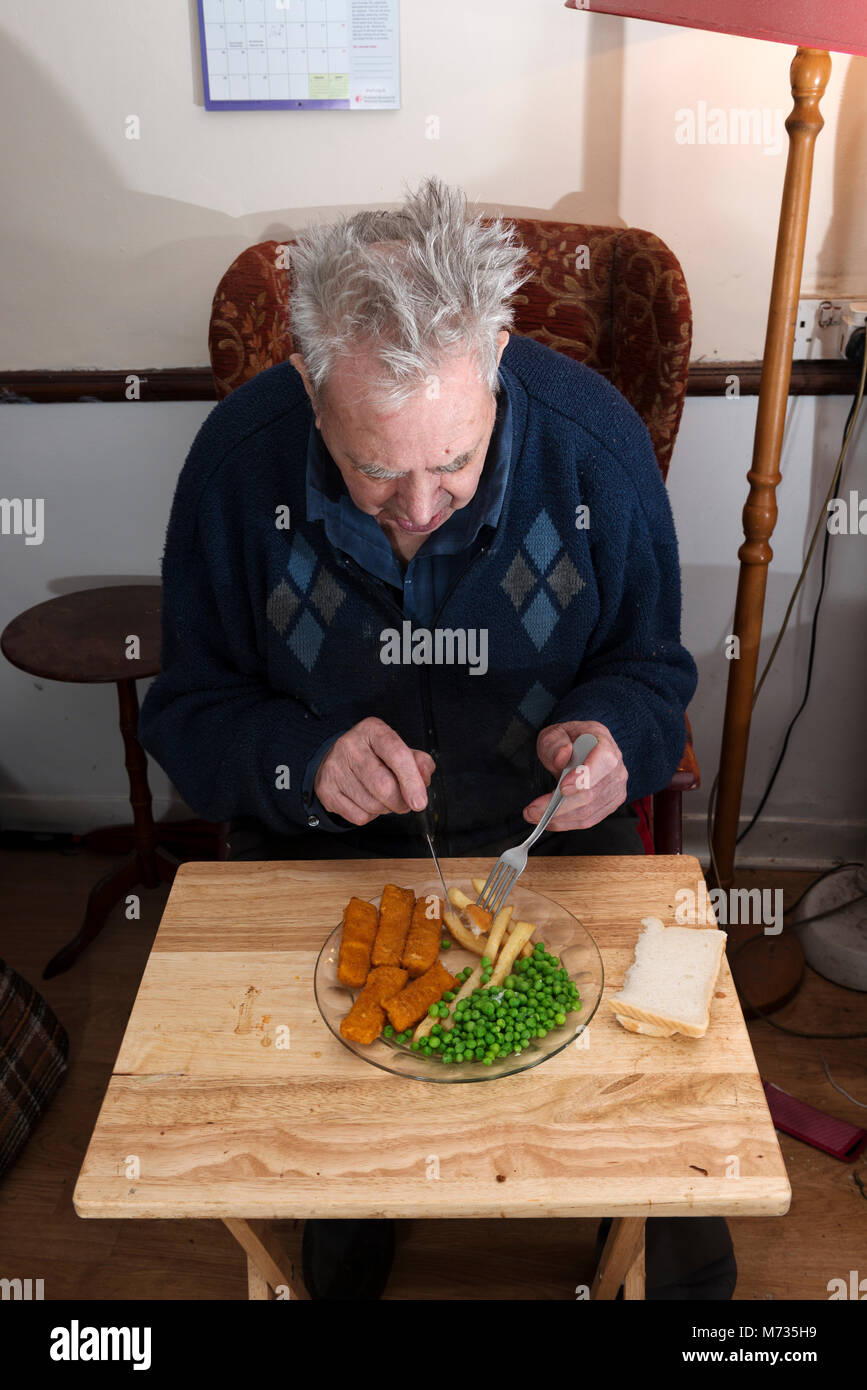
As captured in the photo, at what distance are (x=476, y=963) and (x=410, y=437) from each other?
636mm

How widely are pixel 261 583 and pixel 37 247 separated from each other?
3.67 feet

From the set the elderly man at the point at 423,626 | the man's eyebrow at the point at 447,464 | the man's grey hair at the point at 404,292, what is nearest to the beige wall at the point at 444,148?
the elderly man at the point at 423,626

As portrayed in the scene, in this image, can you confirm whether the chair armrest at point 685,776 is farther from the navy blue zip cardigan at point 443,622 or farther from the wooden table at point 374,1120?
the wooden table at point 374,1120

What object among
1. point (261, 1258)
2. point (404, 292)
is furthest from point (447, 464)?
point (261, 1258)

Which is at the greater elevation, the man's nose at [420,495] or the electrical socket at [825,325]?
the electrical socket at [825,325]

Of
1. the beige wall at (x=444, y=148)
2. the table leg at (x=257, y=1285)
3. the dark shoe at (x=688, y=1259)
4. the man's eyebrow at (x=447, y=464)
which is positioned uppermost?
the beige wall at (x=444, y=148)

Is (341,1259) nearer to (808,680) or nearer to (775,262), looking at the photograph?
(808,680)

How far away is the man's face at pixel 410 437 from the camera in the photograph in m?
1.29

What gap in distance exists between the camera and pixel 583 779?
1.37 meters

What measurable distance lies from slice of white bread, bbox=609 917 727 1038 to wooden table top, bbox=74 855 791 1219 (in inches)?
→ 0.8

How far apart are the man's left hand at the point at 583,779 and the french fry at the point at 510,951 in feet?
0.44

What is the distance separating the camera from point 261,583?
5.54 feet
